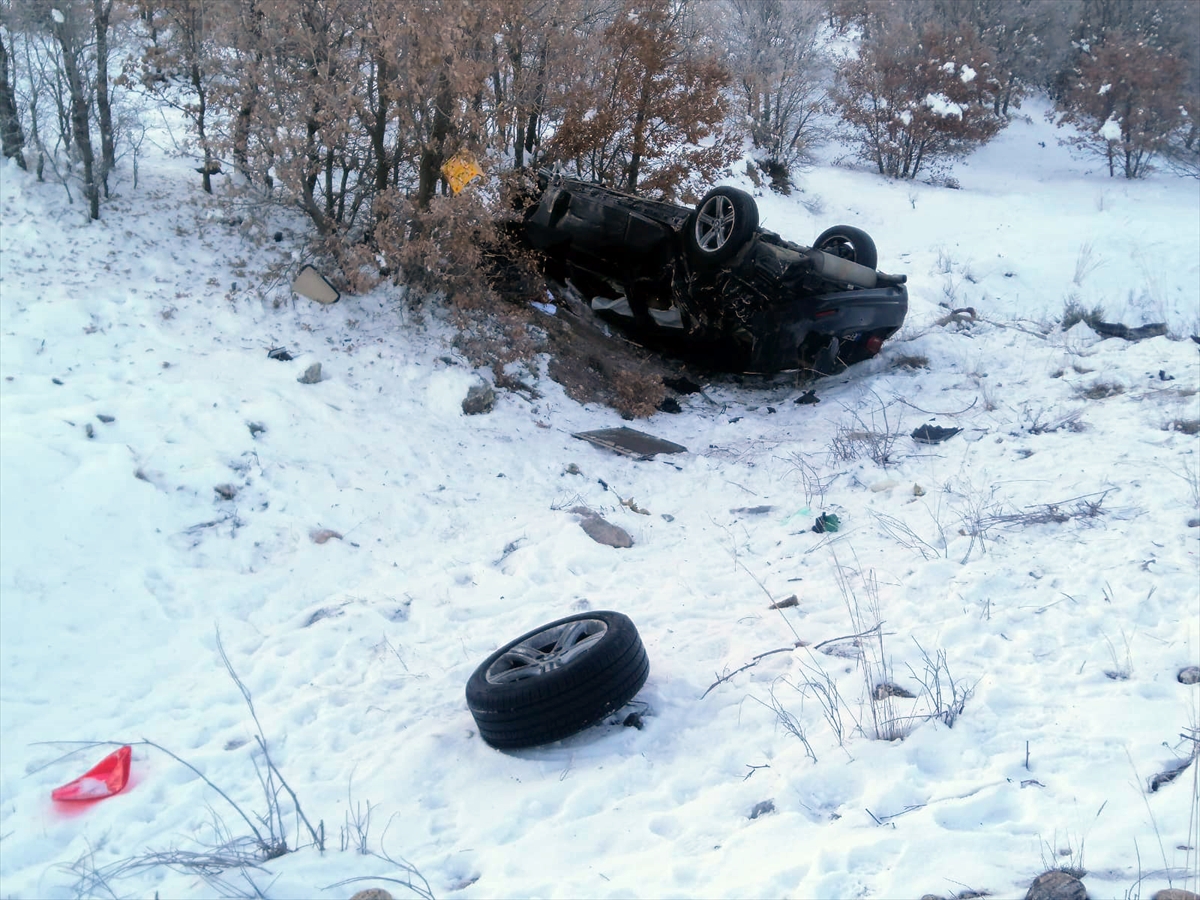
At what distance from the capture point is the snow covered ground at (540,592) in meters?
2.70

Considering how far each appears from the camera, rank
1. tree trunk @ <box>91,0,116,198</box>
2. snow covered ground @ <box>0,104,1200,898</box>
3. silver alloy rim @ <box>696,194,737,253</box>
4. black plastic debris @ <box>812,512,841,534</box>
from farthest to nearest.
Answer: silver alloy rim @ <box>696,194,737,253</box>
tree trunk @ <box>91,0,116,198</box>
black plastic debris @ <box>812,512,841,534</box>
snow covered ground @ <box>0,104,1200,898</box>

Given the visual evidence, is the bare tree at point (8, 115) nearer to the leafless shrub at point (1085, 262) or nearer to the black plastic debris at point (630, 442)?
the black plastic debris at point (630, 442)

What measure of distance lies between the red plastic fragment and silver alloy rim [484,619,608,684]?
4.75 ft

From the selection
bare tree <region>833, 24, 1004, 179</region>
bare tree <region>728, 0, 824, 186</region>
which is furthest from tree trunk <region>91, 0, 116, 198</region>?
bare tree <region>833, 24, 1004, 179</region>

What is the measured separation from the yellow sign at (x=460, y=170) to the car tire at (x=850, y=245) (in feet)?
11.6

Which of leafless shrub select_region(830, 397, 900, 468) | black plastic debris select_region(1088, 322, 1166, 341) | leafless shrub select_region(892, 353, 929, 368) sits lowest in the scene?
leafless shrub select_region(830, 397, 900, 468)

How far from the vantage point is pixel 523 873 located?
2643 mm

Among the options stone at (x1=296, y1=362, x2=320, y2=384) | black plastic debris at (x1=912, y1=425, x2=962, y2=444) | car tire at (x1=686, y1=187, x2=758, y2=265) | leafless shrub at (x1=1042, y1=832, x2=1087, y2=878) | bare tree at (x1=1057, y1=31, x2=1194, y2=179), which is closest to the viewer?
leafless shrub at (x1=1042, y1=832, x2=1087, y2=878)

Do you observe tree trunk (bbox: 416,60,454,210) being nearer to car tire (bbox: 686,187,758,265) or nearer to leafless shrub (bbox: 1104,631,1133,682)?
car tire (bbox: 686,187,758,265)

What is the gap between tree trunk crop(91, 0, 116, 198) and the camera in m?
7.18

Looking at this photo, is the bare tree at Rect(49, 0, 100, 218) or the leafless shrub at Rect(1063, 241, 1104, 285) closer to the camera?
the bare tree at Rect(49, 0, 100, 218)

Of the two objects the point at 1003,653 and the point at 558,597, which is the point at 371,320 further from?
the point at 1003,653

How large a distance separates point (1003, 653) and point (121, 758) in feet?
12.1

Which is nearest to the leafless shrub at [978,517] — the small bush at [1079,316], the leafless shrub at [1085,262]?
the small bush at [1079,316]
